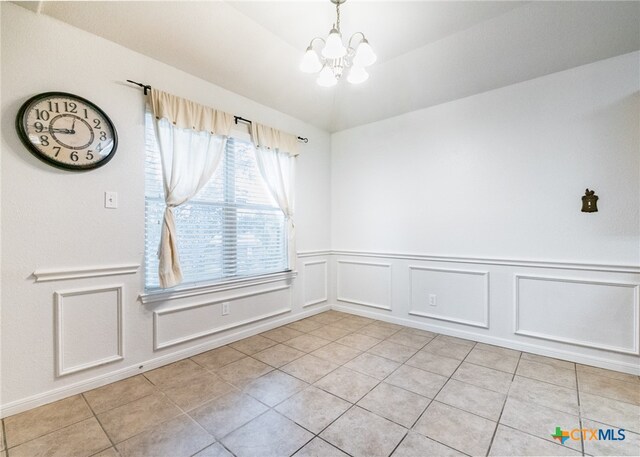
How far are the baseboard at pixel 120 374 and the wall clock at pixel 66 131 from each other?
1.51m

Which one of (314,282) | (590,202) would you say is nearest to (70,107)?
(314,282)

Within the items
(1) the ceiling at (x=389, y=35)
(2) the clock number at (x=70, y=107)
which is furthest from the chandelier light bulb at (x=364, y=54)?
(2) the clock number at (x=70, y=107)

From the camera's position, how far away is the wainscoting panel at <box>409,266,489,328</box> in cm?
294

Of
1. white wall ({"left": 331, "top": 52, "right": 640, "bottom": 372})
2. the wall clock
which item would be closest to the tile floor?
white wall ({"left": 331, "top": 52, "right": 640, "bottom": 372})

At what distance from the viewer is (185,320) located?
256 centimetres

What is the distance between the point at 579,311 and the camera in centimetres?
246

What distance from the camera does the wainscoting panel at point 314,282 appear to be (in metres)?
3.78

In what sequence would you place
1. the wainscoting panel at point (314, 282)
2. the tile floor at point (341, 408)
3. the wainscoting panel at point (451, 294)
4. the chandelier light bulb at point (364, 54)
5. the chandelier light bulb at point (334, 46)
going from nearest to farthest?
1. the tile floor at point (341, 408)
2. the chandelier light bulb at point (334, 46)
3. the chandelier light bulb at point (364, 54)
4. the wainscoting panel at point (451, 294)
5. the wainscoting panel at point (314, 282)

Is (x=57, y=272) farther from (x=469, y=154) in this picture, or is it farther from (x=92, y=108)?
(x=469, y=154)

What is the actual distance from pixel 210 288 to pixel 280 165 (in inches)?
61.2

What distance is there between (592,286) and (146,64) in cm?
413

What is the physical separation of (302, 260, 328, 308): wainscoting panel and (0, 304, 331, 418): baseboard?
2.02 feet

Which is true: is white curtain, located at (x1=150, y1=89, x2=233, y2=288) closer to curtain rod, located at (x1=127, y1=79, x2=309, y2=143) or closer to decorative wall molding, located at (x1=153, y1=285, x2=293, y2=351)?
curtain rod, located at (x1=127, y1=79, x2=309, y2=143)

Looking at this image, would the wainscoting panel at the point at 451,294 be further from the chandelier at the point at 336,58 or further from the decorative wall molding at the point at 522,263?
the chandelier at the point at 336,58
